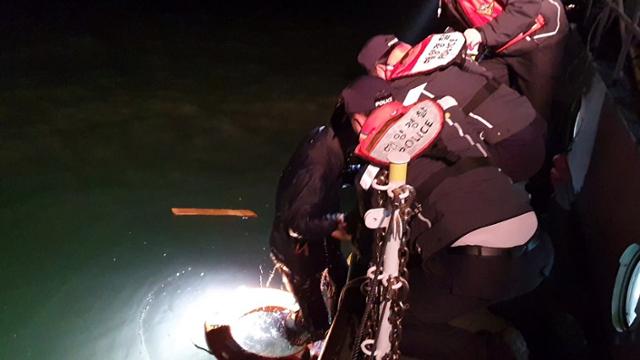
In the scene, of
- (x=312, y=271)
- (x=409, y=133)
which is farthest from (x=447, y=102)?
(x=312, y=271)

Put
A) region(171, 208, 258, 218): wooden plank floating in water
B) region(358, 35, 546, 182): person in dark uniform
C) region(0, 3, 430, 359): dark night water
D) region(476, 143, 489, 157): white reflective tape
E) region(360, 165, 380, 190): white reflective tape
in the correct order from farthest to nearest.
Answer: region(171, 208, 258, 218): wooden plank floating in water
region(0, 3, 430, 359): dark night water
region(358, 35, 546, 182): person in dark uniform
region(476, 143, 489, 157): white reflective tape
region(360, 165, 380, 190): white reflective tape

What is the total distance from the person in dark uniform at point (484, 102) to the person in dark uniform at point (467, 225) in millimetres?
203

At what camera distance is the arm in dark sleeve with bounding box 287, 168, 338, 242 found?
9.47 feet

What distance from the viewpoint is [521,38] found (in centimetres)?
373

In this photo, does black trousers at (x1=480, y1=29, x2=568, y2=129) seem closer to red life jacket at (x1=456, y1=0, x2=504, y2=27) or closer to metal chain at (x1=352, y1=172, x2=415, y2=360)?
red life jacket at (x1=456, y1=0, x2=504, y2=27)

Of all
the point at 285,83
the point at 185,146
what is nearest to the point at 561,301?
the point at 185,146

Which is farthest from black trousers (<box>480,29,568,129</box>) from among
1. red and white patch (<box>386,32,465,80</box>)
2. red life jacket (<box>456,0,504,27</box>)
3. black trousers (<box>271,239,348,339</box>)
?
black trousers (<box>271,239,348,339</box>)

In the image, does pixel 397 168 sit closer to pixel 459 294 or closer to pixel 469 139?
pixel 469 139

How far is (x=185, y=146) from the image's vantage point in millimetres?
7547

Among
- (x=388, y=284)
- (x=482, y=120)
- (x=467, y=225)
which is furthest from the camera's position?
(x=482, y=120)

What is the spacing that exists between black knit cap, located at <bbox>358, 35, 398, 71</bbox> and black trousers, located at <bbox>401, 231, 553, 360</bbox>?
97 centimetres

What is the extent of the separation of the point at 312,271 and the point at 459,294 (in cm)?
121

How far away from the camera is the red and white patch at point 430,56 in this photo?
2617 millimetres

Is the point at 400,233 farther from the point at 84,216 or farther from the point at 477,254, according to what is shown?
the point at 84,216
